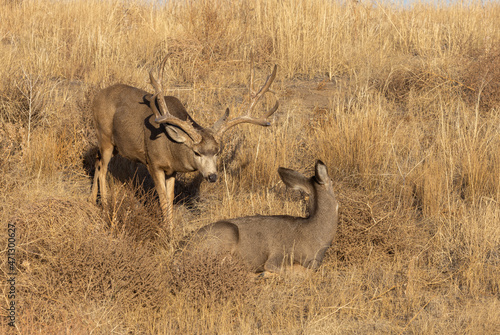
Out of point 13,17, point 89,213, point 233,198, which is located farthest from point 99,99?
point 13,17

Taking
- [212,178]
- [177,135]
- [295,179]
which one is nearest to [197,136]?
[177,135]

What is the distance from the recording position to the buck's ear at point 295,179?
6.45 meters

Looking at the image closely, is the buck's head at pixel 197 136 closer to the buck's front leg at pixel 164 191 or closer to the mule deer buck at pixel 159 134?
the mule deer buck at pixel 159 134

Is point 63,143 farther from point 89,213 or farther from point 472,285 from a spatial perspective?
point 472,285

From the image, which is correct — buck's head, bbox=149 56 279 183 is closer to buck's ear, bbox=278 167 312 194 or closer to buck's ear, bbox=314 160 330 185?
buck's ear, bbox=278 167 312 194

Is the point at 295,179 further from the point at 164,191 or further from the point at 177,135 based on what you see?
the point at 164,191

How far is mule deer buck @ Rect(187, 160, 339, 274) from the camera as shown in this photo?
6.12 m

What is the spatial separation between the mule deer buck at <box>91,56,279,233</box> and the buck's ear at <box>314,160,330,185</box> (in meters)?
1.27

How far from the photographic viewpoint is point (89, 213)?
594cm

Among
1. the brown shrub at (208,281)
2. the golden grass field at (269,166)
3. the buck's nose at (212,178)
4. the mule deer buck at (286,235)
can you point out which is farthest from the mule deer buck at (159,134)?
the brown shrub at (208,281)

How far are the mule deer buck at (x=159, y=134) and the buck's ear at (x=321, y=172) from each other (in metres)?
1.27

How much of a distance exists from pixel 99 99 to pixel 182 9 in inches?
254

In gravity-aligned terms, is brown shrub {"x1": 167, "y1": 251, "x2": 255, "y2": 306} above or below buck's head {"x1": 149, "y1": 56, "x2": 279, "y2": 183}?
below

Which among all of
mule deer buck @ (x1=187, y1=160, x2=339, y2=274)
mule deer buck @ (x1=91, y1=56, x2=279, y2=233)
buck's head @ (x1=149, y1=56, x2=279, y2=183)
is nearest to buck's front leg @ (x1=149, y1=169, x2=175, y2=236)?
mule deer buck @ (x1=91, y1=56, x2=279, y2=233)
